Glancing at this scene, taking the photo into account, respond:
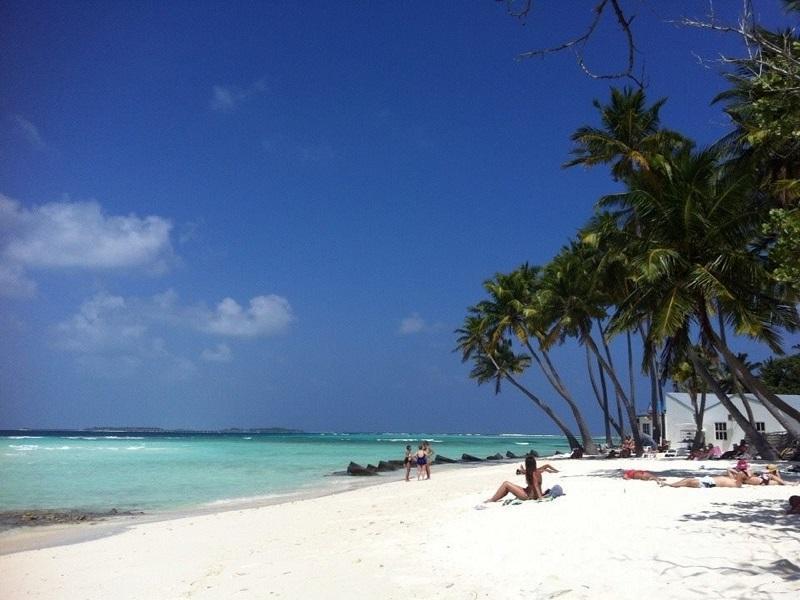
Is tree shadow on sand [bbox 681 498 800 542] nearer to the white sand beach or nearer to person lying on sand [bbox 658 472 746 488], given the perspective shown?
the white sand beach

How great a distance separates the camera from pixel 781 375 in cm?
5453

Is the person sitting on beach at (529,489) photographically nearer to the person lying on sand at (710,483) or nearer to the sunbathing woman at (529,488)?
the sunbathing woman at (529,488)

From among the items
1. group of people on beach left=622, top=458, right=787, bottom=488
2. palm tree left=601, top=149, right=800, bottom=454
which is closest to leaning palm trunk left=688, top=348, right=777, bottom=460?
palm tree left=601, top=149, right=800, bottom=454

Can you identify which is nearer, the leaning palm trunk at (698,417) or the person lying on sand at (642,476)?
the person lying on sand at (642,476)

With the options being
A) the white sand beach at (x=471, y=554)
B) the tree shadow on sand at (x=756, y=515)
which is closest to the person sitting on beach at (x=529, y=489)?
the white sand beach at (x=471, y=554)

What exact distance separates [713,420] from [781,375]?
94.9 ft

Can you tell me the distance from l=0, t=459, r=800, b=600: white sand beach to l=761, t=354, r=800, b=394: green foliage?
158 ft

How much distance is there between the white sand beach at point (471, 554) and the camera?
18.5 feet

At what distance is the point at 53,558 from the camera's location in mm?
9844

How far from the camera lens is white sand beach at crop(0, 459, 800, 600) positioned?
5.64 m

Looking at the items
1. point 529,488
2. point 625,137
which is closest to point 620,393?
point 625,137

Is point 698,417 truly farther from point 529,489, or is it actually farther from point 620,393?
point 529,489

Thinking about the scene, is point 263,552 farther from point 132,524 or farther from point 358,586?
point 132,524

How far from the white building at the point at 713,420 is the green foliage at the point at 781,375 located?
2235 cm
